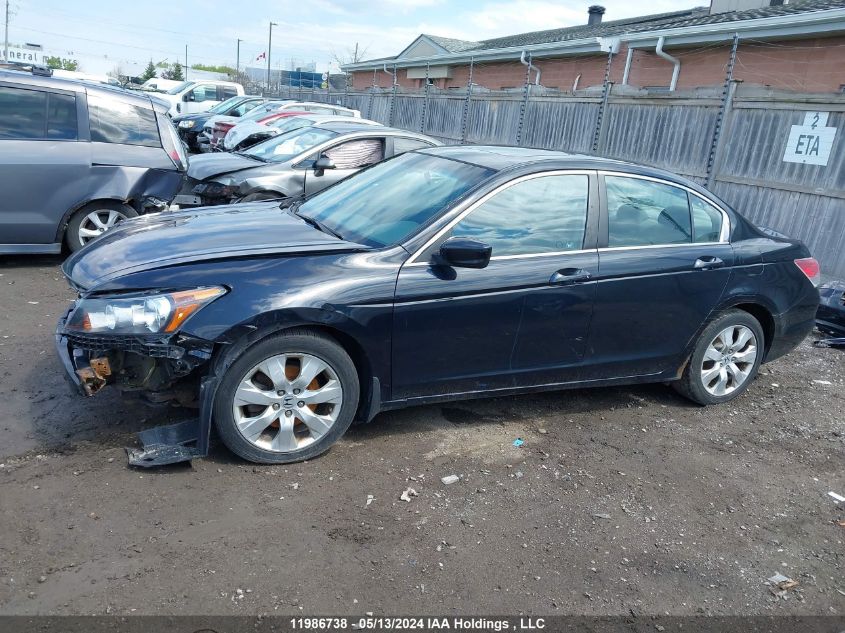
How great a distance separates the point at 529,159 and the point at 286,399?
215cm

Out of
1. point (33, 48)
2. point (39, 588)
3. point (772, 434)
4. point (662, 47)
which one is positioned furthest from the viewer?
point (33, 48)

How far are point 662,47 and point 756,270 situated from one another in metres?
13.8

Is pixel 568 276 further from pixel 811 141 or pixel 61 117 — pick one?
pixel 811 141

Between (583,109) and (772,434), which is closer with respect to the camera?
(772,434)

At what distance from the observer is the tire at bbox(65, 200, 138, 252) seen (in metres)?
7.19

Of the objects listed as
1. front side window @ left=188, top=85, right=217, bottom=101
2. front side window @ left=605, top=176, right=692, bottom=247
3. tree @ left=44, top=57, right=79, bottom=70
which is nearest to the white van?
front side window @ left=188, top=85, right=217, bottom=101

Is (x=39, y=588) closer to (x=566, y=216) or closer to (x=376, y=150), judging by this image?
(x=566, y=216)

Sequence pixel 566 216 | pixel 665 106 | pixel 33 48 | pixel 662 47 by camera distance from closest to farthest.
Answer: pixel 566 216, pixel 665 106, pixel 662 47, pixel 33 48

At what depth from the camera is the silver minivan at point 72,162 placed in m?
6.89

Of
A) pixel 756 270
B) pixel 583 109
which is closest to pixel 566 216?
pixel 756 270

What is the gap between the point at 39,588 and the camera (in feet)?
9.00

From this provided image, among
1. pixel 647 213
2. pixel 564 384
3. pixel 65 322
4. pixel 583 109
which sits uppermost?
pixel 583 109

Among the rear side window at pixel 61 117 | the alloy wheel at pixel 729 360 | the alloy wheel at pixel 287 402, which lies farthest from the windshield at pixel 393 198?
the rear side window at pixel 61 117

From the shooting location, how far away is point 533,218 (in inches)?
168
